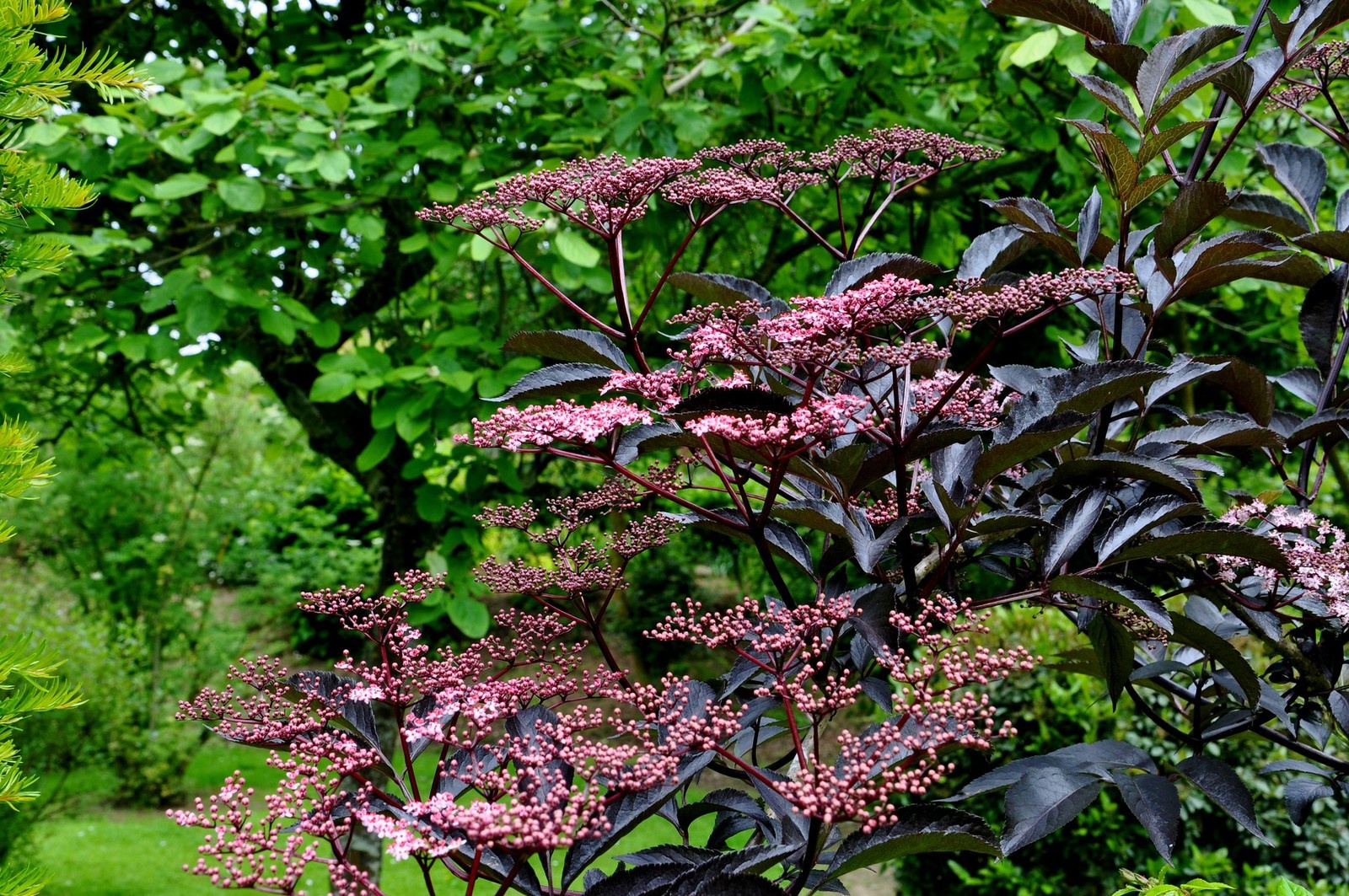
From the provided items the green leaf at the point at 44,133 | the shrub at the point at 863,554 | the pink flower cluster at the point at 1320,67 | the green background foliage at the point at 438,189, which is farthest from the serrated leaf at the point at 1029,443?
the green leaf at the point at 44,133

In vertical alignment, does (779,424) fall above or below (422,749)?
above

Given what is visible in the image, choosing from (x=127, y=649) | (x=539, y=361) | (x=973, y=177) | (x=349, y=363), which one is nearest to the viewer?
(x=349, y=363)

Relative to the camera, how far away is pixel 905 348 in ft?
3.42

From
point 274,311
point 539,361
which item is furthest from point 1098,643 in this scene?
point 274,311

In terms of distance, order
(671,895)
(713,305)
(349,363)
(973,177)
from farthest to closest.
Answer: (973,177), (349,363), (713,305), (671,895)

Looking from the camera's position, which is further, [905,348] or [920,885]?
[920,885]

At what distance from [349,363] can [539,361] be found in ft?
2.26

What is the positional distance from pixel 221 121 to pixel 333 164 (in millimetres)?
354

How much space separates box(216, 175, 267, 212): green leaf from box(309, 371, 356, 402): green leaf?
62 centimetres

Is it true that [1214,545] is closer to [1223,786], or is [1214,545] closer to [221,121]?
[1223,786]

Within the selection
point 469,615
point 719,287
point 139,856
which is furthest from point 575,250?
point 139,856

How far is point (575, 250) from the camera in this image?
2.92m

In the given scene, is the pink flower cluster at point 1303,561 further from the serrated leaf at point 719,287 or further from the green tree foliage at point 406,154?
the green tree foliage at point 406,154

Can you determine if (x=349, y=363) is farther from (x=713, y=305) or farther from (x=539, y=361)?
(x=713, y=305)
